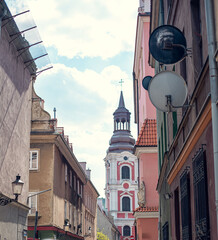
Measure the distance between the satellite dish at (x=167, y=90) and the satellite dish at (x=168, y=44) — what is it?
314 millimetres

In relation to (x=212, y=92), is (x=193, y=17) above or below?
above

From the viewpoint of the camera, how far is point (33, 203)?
27.9 metres

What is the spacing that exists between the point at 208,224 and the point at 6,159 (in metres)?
11.4

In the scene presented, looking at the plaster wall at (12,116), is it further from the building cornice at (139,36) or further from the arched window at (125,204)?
the arched window at (125,204)

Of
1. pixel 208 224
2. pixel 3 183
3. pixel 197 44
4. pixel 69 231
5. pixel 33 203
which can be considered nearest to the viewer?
pixel 208 224

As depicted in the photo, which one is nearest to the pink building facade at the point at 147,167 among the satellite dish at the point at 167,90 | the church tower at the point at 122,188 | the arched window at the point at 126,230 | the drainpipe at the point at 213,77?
the satellite dish at the point at 167,90

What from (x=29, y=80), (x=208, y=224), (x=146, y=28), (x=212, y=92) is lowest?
(x=208, y=224)

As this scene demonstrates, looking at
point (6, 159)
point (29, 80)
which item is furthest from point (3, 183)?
point (29, 80)

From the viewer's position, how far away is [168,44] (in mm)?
8633

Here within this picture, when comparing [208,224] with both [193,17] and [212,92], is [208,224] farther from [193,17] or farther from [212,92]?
[193,17]

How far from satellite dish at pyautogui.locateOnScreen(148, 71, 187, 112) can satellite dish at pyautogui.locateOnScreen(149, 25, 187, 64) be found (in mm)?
314

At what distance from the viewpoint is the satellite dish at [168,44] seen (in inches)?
343

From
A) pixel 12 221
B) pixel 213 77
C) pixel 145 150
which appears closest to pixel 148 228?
pixel 145 150

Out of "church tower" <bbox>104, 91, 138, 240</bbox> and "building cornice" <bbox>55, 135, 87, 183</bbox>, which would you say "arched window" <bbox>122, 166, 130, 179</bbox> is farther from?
"building cornice" <bbox>55, 135, 87, 183</bbox>
